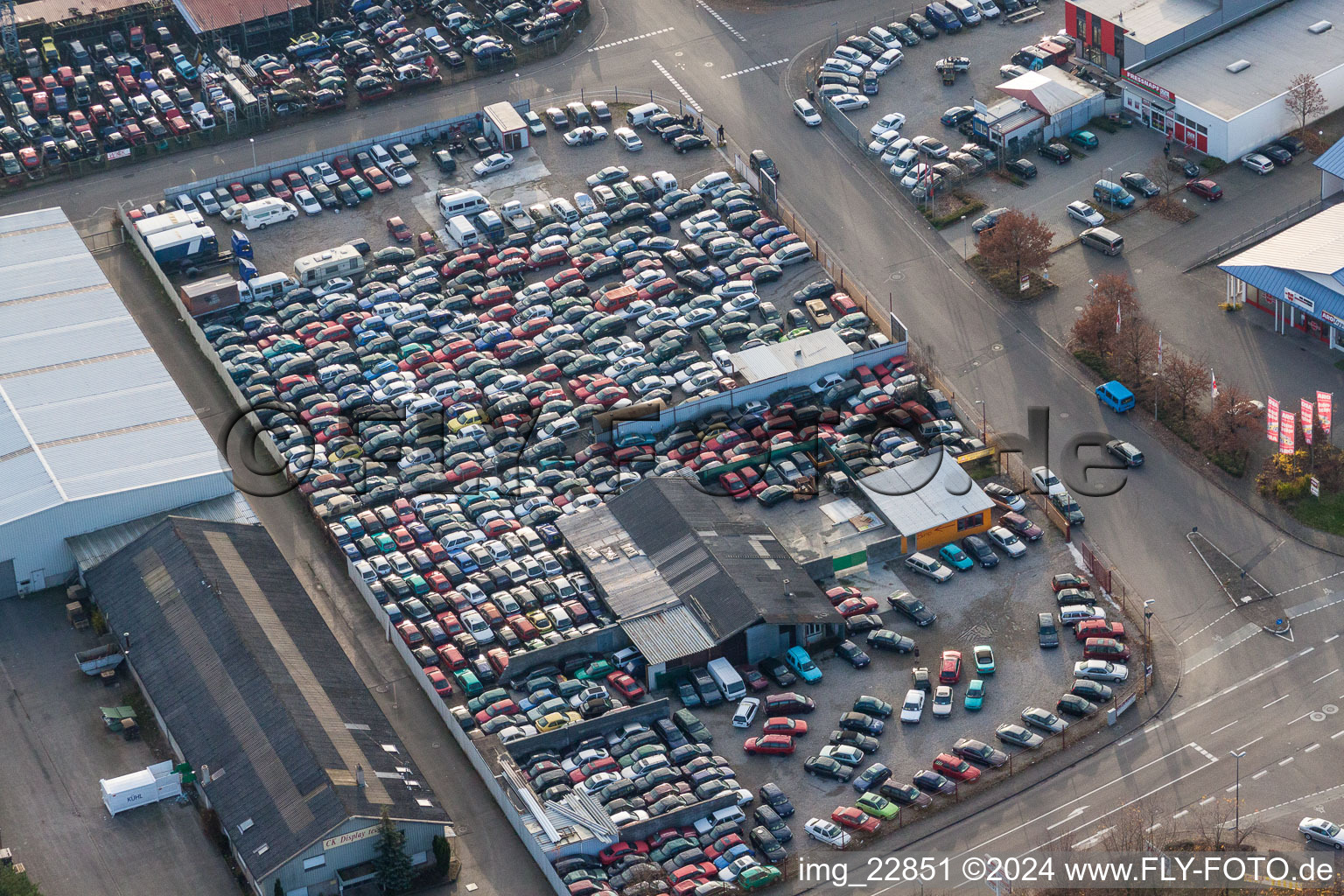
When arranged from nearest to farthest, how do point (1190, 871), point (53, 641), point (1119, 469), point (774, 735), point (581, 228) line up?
point (1190, 871), point (774, 735), point (53, 641), point (1119, 469), point (581, 228)

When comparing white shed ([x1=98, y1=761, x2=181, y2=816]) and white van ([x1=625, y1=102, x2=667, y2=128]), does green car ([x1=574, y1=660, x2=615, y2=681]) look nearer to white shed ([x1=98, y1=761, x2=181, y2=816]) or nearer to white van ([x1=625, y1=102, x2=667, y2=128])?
white shed ([x1=98, y1=761, x2=181, y2=816])

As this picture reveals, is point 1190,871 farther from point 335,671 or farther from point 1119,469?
point 335,671

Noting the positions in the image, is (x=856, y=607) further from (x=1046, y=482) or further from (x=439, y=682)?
(x=439, y=682)

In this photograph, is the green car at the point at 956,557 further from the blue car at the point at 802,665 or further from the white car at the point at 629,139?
the white car at the point at 629,139

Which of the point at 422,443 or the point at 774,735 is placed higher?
the point at 422,443

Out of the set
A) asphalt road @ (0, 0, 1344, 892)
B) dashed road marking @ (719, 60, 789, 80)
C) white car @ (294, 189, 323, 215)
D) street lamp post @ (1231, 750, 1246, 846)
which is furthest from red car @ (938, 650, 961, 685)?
dashed road marking @ (719, 60, 789, 80)

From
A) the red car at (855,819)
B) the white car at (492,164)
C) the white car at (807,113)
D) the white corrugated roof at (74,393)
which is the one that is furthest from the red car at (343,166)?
the red car at (855,819)

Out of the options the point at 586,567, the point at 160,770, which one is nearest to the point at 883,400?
the point at 586,567

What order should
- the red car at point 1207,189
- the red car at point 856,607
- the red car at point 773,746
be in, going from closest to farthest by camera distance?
the red car at point 773,746, the red car at point 856,607, the red car at point 1207,189
